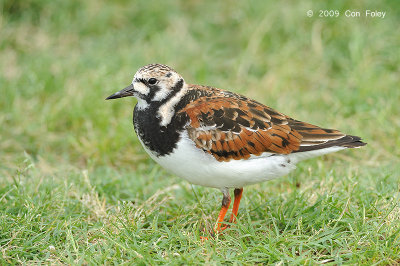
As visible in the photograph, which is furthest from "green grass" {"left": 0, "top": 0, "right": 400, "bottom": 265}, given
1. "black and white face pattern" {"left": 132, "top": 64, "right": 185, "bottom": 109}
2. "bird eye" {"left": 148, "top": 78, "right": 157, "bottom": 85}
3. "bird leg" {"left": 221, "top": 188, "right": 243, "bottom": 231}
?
"bird eye" {"left": 148, "top": 78, "right": 157, "bottom": 85}

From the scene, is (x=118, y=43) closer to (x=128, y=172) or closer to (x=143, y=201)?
(x=128, y=172)

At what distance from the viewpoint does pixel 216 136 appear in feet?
15.9

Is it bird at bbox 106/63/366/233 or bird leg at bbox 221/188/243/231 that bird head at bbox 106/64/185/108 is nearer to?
bird at bbox 106/63/366/233

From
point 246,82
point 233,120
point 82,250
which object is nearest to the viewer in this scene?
point 82,250

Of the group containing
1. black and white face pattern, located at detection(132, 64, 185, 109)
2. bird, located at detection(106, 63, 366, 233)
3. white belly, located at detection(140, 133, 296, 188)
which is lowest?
white belly, located at detection(140, 133, 296, 188)

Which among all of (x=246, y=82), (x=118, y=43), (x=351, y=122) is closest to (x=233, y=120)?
(x=351, y=122)

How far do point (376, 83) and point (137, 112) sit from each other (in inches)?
178

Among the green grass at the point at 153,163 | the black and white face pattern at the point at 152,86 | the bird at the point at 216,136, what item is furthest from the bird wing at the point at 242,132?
the green grass at the point at 153,163

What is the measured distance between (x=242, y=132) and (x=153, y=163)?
95.8 inches

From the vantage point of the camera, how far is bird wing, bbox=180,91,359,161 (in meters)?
4.81

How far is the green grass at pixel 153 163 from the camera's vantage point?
462 centimetres

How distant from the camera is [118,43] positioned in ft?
30.7

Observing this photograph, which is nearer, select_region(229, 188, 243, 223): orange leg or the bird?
the bird

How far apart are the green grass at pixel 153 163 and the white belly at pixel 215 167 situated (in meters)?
0.42
